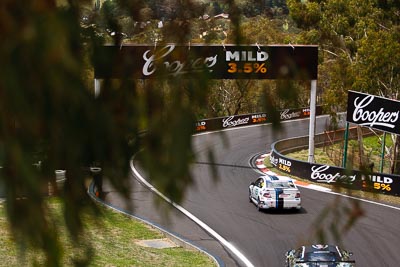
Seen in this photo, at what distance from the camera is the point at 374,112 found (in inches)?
1092

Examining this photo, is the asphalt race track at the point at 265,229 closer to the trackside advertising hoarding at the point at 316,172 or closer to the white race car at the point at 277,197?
the white race car at the point at 277,197

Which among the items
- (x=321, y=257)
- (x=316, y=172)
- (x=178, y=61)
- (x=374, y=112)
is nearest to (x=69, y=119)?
(x=178, y=61)

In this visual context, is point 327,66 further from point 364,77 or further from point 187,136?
point 187,136

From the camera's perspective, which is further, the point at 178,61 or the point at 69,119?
the point at 178,61

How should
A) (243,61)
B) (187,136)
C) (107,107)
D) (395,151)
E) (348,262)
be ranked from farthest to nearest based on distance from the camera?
(395,151), (348,262), (243,61), (107,107), (187,136)

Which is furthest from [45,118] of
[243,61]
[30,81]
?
[243,61]

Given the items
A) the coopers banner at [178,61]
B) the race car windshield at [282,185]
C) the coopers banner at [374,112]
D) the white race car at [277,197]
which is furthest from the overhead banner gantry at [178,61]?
the coopers banner at [374,112]

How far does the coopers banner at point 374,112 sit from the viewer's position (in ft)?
89.3

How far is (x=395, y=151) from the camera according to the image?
34094 mm

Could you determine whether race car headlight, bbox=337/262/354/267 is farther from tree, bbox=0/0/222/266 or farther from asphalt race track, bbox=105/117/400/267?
tree, bbox=0/0/222/266

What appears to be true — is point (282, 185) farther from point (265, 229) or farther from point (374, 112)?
point (374, 112)

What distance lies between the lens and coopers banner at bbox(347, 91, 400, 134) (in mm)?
27219

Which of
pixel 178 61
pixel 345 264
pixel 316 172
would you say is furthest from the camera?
pixel 316 172

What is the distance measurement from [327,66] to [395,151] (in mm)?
7467
